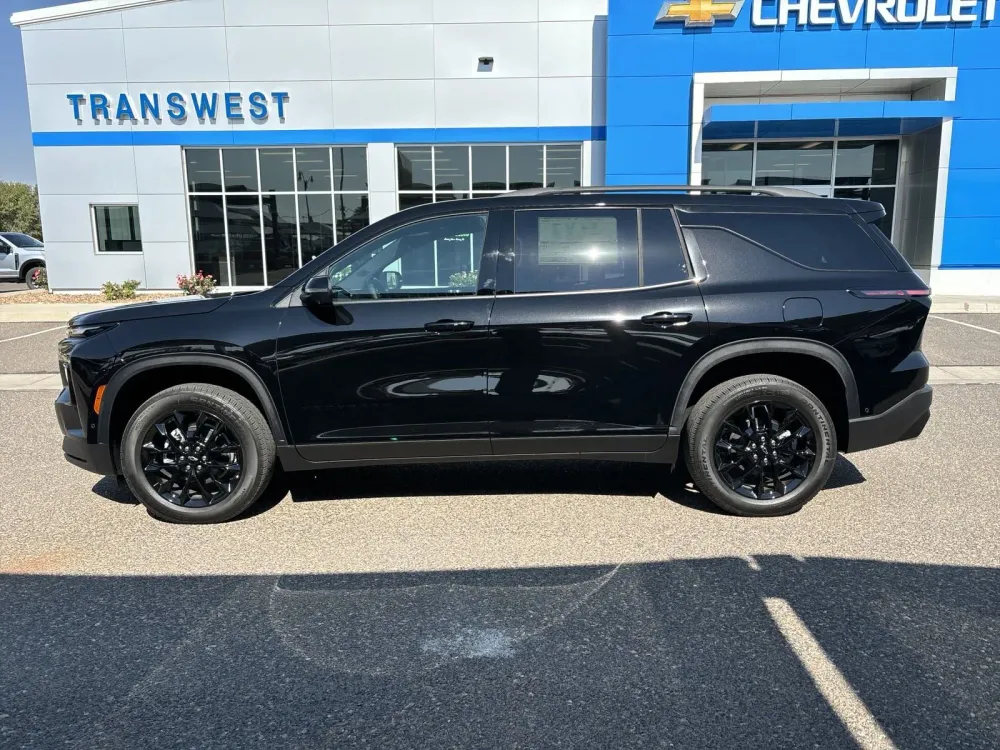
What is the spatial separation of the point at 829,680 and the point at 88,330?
411 centimetres

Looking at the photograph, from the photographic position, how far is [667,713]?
2.52 meters

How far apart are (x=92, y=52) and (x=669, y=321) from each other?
19384 millimetres

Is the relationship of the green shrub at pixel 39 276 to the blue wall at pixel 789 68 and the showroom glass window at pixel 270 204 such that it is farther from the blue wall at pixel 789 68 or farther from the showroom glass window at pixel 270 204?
the blue wall at pixel 789 68

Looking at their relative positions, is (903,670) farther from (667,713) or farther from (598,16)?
(598,16)

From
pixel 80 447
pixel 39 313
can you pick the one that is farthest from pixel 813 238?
pixel 39 313

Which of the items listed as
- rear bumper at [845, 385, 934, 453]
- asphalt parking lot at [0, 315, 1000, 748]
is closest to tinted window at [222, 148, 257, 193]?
asphalt parking lot at [0, 315, 1000, 748]

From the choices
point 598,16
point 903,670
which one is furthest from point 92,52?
point 903,670

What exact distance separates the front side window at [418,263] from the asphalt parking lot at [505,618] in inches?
52.7

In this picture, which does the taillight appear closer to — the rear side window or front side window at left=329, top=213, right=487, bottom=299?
the rear side window


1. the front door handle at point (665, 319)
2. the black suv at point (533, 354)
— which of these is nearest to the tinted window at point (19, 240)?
the black suv at point (533, 354)

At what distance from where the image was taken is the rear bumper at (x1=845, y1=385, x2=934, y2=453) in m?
4.30

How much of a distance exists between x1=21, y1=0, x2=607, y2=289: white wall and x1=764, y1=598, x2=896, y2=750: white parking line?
1629cm

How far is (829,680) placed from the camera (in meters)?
2.70

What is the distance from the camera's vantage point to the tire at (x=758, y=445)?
14.0 ft
